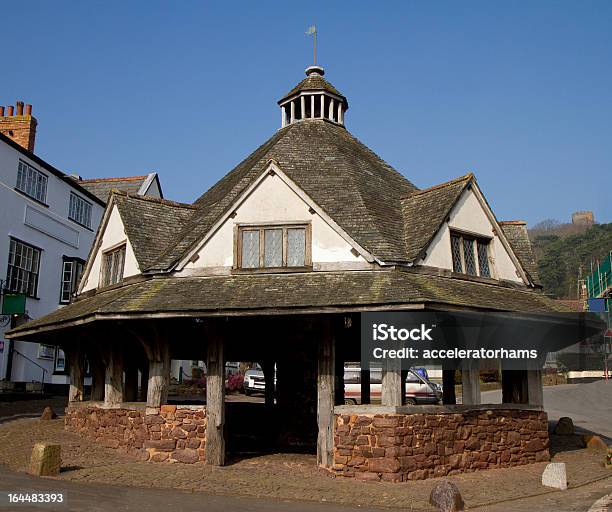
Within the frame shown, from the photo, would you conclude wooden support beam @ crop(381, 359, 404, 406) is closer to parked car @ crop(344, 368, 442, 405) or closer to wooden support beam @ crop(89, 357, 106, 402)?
wooden support beam @ crop(89, 357, 106, 402)

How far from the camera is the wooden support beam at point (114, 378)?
14.6 m

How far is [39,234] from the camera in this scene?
92.0 ft

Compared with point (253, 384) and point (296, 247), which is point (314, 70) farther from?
point (253, 384)

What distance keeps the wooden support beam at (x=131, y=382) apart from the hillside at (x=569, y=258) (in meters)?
77.6

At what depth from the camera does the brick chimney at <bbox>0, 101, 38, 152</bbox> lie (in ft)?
101

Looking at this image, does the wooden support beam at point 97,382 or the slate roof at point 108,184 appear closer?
the wooden support beam at point 97,382

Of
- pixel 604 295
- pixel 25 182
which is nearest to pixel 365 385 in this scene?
pixel 25 182

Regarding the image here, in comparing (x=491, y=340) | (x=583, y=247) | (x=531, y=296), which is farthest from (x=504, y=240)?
(x=583, y=247)

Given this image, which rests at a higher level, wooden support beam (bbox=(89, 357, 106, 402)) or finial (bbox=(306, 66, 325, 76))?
finial (bbox=(306, 66, 325, 76))

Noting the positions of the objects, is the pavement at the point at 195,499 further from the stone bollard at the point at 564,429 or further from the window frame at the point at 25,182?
the window frame at the point at 25,182

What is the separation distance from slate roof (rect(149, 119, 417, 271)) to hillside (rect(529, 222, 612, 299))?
239 feet

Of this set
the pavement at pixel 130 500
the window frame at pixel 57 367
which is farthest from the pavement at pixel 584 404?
the window frame at pixel 57 367

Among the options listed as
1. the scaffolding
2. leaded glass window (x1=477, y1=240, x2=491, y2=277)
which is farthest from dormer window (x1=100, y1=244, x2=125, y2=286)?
the scaffolding

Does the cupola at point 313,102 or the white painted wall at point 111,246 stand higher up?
the cupola at point 313,102
